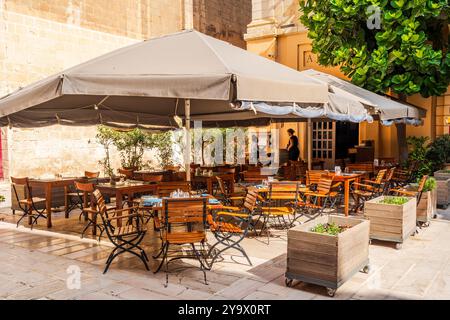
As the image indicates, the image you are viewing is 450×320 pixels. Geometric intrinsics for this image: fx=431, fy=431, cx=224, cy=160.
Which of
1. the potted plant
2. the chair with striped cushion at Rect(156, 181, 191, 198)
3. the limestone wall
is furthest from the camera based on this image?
the limestone wall

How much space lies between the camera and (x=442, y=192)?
951 centimetres

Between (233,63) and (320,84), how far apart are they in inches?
61.4

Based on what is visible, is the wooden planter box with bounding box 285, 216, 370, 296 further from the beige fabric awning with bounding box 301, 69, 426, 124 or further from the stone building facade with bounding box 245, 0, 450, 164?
the stone building facade with bounding box 245, 0, 450, 164

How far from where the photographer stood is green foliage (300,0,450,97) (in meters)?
11.1

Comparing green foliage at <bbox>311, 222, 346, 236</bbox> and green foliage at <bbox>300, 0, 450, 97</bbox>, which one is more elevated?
green foliage at <bbox>300, 0, 450, 97</bbox>

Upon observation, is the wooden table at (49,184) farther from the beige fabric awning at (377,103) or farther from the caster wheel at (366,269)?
the caster wheel at (366,269)

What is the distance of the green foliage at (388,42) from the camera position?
11.1 m

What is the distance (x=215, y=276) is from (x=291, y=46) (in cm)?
1383

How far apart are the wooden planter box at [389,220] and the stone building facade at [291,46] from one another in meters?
9.73

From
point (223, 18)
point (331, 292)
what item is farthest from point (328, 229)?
point (223, 18)

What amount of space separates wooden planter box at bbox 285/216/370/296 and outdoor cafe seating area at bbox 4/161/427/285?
0.90 m

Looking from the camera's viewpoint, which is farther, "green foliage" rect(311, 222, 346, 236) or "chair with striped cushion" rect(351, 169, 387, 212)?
"chair with striped cushion" rect(351, 169, 387, 212)

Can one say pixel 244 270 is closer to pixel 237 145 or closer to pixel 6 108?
pixel 6 108

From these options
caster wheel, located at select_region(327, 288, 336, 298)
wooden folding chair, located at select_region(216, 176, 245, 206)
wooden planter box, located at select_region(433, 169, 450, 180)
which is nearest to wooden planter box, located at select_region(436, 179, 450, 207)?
wooden planter box, located at select_region(433, 169, 450, 180)
